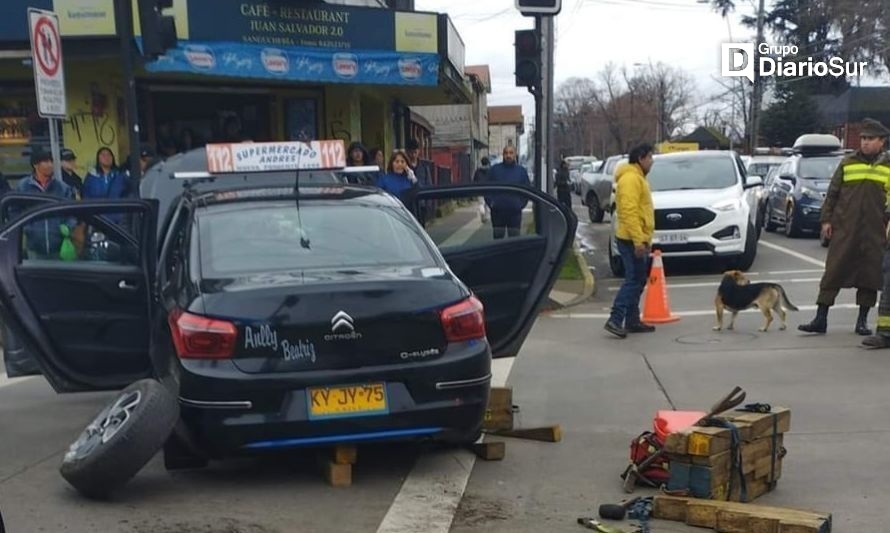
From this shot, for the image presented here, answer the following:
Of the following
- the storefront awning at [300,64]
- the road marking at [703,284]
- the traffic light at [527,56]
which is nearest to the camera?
the traffic light at [527,56]

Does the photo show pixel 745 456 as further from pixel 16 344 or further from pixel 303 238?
pixel 16 344

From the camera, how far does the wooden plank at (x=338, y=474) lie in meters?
5.74

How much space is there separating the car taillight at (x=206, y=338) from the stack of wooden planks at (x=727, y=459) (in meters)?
2.29

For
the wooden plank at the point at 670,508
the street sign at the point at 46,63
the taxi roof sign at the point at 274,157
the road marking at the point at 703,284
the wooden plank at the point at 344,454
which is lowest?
the road marking at the point at 703,284

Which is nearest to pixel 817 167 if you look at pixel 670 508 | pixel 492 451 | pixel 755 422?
pixel 492 451

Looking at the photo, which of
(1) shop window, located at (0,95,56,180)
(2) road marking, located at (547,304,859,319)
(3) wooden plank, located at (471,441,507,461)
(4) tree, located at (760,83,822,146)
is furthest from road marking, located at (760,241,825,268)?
(4) tree, located at (760,83,822,146)

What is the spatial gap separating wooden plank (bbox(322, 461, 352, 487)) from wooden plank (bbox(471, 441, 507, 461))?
3.01ft

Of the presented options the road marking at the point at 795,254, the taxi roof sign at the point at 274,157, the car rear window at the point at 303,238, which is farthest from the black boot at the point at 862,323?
the road marking at the point at 795,254

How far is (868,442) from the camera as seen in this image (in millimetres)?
6516

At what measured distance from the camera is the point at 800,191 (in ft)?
67.8

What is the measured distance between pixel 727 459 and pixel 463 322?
5.04 ft

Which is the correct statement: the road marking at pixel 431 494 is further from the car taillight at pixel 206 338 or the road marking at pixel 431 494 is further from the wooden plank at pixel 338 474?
the car taillight at pixel 206 338

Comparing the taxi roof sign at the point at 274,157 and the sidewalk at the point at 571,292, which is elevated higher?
the taxi roof sign at the point at 274,157

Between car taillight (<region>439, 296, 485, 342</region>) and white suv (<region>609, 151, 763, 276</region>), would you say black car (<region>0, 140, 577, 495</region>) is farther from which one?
white suv (<region>609, 151, 763, 276</region>)
